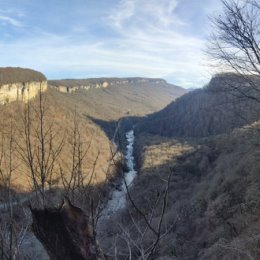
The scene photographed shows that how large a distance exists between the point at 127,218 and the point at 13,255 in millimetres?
28084

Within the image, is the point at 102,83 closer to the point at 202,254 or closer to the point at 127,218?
the point at 127,218

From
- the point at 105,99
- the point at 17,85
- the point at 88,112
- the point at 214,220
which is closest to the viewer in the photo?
the point at 214,220

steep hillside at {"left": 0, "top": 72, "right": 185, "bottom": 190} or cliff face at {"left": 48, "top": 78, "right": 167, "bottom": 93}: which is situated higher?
cliff face at {"left": 48, "top": 78, "right": 167, "bottom": 93}

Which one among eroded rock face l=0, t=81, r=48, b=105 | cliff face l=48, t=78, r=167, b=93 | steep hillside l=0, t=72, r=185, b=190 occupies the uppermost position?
cliff face l=48, t=78, r=167, b=93

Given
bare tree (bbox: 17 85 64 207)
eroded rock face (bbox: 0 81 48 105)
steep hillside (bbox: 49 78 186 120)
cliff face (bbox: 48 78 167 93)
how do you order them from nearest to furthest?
bare tree (bbox: 17 85 64 207), eroded rock face (bbox: 0 81 48 105), steep hillside (bbox: 49 78 186 120), cliff face (bbox: 48 78 167 93)

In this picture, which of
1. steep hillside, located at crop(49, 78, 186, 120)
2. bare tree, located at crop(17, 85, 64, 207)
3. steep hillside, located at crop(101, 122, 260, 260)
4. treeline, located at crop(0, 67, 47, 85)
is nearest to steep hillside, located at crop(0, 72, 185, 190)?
steep hillside, located at crop(49, 78, 186, 120)

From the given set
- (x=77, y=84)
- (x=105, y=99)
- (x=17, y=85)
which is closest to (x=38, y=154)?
(x=17, y=85)

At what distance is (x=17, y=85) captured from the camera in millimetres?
82750

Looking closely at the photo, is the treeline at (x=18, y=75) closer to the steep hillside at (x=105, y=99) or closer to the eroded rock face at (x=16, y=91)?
the eroded rock face at (x=16, y=91)

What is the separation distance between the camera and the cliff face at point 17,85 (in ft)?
245

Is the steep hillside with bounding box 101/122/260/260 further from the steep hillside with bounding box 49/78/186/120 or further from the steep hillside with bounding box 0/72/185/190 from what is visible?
the steep hillside with bounding box 49/78/186/120

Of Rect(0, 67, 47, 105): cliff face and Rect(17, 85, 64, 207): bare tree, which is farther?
Rect(0, 67, 47, 105): cliff face

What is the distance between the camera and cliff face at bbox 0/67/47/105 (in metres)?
74.6

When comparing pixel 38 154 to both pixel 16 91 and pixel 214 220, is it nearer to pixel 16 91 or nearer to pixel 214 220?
pixel 214 220
